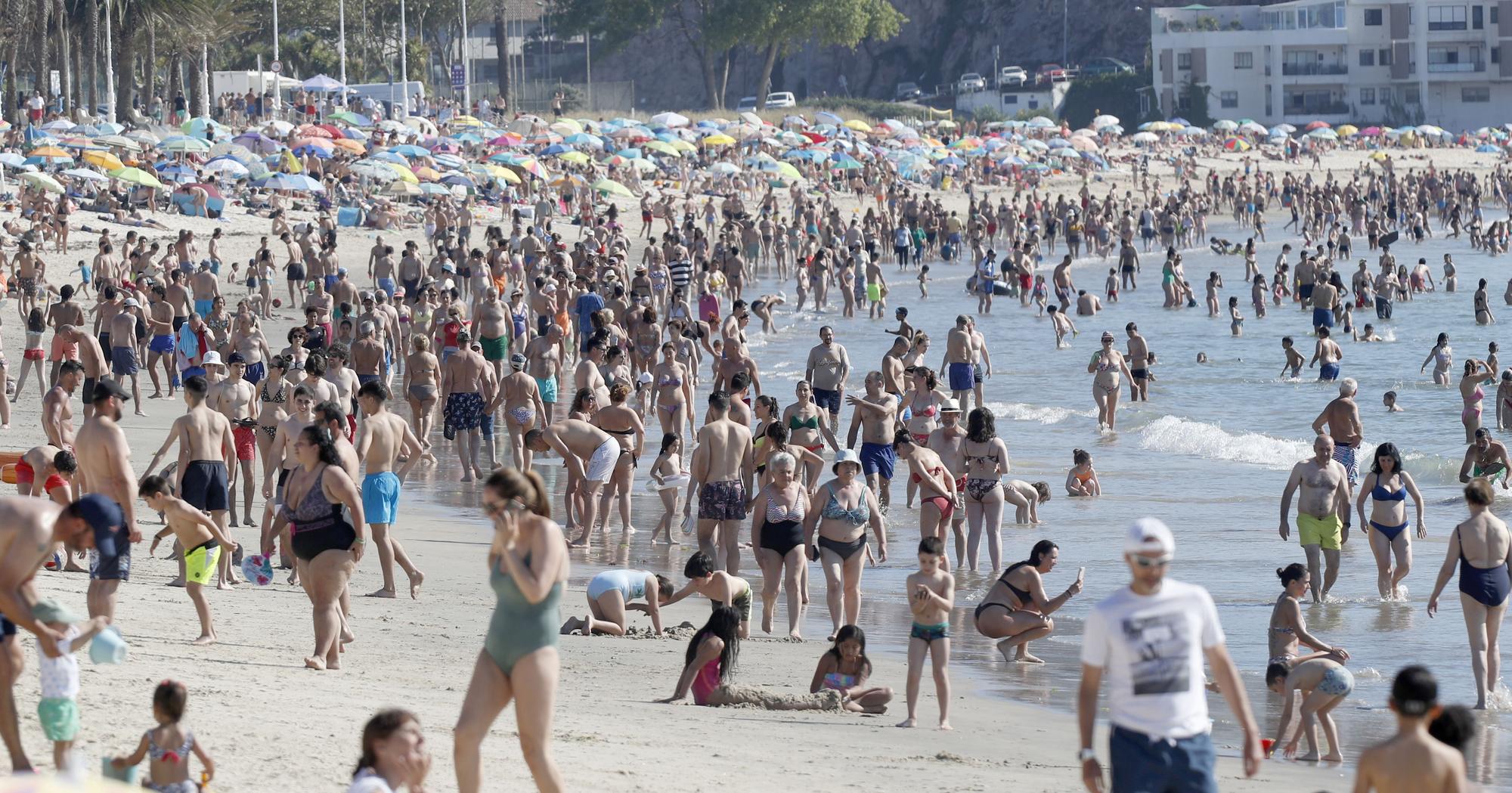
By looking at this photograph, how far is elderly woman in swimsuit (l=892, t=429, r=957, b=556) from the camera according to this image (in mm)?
10203

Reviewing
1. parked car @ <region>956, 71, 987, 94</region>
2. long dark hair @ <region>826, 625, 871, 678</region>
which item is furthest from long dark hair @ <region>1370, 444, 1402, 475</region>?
parked car @ <region>956, 71, 987, 94</region>

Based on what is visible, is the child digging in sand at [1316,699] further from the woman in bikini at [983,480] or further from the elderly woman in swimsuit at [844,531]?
the woman in bikini at [983,480]

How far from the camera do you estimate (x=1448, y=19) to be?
259 ft

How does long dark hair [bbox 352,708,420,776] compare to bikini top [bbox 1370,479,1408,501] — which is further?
bikini top [bbox 1370,479,1408,501]

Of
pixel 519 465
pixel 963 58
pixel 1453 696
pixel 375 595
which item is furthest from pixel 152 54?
pixel 963 58

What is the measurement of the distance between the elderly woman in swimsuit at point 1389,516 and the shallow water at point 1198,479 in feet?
0.63

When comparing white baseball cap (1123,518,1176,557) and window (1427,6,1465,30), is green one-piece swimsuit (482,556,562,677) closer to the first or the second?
white baseball cap (1123,518,1176,557)

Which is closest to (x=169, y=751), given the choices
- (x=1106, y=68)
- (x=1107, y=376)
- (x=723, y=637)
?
(x=723, y=637)

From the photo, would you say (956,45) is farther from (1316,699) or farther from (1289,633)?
(1316,699)

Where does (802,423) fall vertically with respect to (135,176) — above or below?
below

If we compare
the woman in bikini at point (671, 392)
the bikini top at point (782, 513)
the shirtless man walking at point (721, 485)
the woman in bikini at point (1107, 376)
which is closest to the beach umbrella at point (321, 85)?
the woman in bikini at point (1107, 376)

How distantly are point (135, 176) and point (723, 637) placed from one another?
80.7 ft

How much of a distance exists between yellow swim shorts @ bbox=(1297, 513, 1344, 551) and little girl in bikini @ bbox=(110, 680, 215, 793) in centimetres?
722

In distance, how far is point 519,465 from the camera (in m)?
13.5
